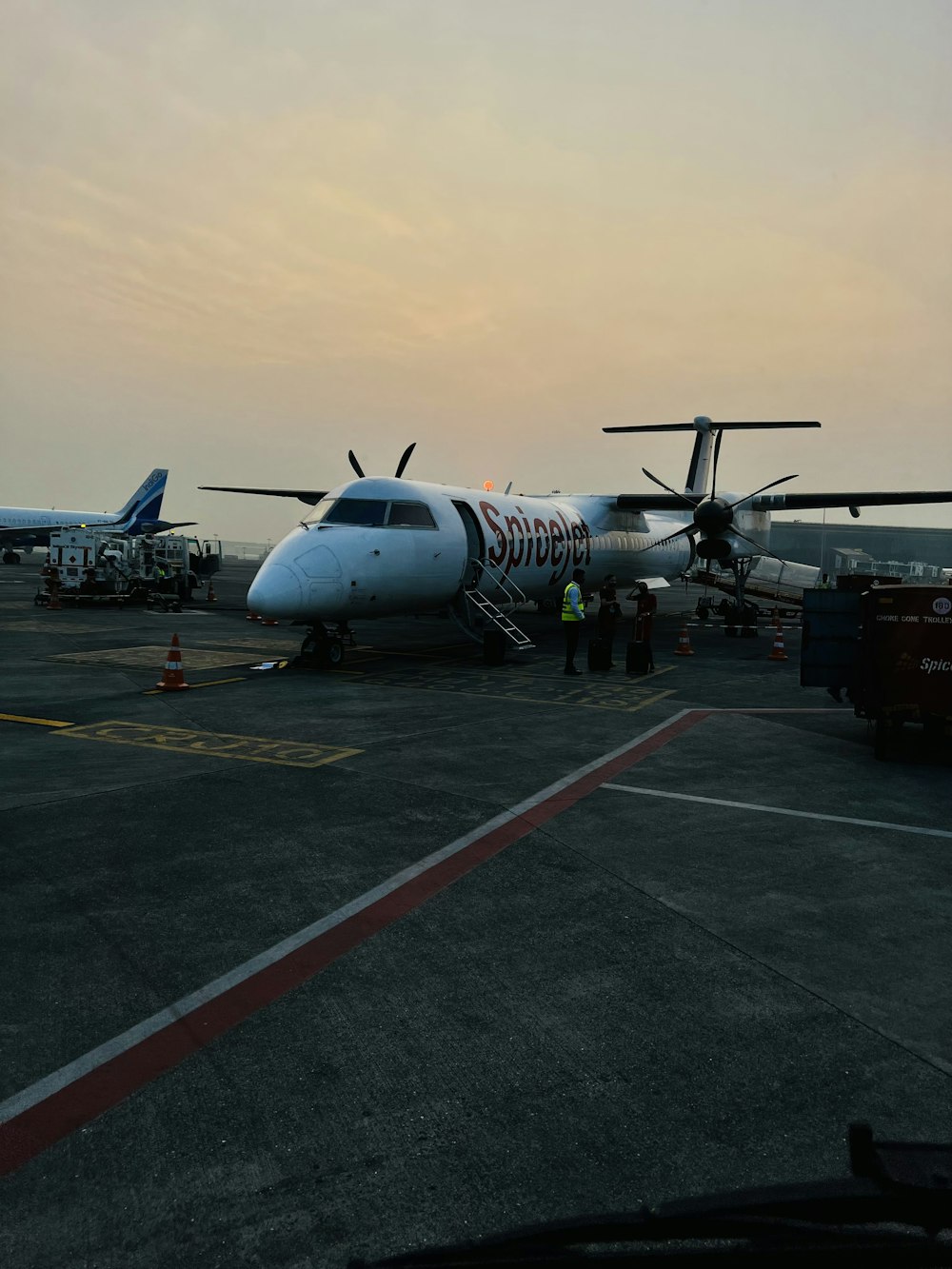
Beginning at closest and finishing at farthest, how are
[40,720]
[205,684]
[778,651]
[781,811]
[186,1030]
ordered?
[186,1030] < [781,811] < [40,720] < [205,684] < [778,651]

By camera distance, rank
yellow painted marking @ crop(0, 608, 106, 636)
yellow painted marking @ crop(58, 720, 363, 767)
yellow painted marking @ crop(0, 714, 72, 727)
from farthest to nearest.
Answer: yellow painted marking @ crop(0, 608, 106, 636) → yellow painted marking @ crop(0, 714, 72, 727) → yellow painted marking @ crop(58, 720, 363, 767)

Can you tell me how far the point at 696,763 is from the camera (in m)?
9.10

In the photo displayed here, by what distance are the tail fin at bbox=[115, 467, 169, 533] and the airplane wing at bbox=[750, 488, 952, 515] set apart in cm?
4158

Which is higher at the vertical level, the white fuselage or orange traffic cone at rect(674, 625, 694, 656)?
the white fuselage

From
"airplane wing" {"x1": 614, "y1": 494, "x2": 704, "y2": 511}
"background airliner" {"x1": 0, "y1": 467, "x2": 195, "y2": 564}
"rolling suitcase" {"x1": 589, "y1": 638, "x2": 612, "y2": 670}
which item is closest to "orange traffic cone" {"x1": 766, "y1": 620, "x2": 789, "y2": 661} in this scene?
"rolling suitcase" {"x1": 589, "y1": 638, "x2": 612, "y2": 670}

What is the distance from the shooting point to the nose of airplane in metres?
13.6

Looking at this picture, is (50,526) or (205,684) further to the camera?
(50,526)

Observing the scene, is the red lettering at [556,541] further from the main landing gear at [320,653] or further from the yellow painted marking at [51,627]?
the yellow painted marking at [51,627]

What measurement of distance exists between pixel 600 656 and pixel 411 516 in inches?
175

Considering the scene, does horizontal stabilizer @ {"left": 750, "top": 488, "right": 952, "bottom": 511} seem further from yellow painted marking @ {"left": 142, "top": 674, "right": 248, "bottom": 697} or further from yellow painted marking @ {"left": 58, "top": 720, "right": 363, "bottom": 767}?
yellow painted marking @ {"left": 58, "top": 720, "right": 363, "bottom": 767}

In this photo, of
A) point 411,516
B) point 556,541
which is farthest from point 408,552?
point 556,541

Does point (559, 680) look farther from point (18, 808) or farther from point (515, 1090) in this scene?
point (515, 1090)

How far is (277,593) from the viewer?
13664 mm

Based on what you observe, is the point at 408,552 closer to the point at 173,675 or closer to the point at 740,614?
the point at 173,675
